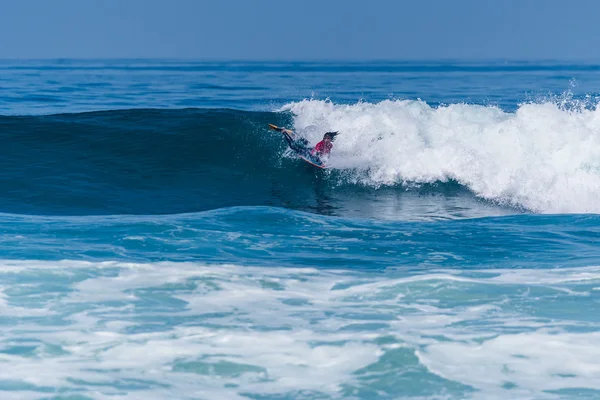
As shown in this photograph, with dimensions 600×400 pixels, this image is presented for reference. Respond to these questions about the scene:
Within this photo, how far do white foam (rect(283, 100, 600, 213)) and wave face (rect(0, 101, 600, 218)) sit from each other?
37 mm

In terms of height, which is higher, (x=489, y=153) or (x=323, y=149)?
(x=323, y=149)

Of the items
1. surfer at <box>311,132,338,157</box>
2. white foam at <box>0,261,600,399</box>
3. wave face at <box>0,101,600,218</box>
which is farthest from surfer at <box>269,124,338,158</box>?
white foam at <box>0,261,600,399</box>

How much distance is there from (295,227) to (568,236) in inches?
174

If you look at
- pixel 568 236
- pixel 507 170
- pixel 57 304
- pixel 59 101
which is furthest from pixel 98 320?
pixel 59 101

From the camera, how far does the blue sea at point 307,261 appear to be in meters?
7.21

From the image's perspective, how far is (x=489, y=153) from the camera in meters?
19.5

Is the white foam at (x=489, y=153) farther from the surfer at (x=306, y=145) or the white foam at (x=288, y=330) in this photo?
the white foam at (x=288, y=330)

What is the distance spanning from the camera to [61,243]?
1185cm

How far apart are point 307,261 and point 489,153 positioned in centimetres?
995

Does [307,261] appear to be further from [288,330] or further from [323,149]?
[323,149]

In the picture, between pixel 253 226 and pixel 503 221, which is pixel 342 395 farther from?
pixel 503 221

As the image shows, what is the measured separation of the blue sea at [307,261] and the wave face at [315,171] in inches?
3.2

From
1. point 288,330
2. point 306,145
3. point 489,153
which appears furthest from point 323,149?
point 288,330

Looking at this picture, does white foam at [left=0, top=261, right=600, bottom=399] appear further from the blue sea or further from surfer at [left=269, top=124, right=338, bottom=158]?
surfer at [left=269, top=124, right=338, bottom=158]
